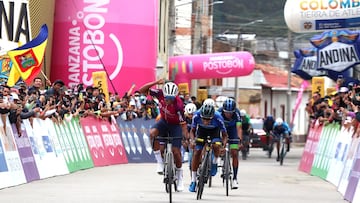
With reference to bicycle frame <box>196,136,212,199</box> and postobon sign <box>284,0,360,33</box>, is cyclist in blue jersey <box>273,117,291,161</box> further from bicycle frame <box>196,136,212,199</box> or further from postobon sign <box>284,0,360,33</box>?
bicycle frame <box>196,136,212,199</box>

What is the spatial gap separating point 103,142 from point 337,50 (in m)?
8.62

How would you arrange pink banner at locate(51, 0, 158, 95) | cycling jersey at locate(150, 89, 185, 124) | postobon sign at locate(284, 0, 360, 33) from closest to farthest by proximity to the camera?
1. cycling jersey at locate(150, 89, 185, 124)
2. postobon sign at locate(284, 0, 360, 33)
3. pink banner at locate(51, 0, 158, 95)

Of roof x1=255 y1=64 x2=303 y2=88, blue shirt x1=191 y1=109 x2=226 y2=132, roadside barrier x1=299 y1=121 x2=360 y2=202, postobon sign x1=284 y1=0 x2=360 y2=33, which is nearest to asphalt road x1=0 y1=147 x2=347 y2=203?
roadside barrier x1=299 y1=121 x2=360 y2=202

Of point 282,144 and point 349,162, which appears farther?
point 282,144

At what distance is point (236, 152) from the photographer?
2125 cm

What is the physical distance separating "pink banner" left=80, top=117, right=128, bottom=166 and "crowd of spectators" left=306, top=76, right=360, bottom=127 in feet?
19.0

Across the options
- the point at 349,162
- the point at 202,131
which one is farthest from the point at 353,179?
the point at 202,131

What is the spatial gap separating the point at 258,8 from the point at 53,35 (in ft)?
252

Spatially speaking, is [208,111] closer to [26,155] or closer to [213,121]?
[213,121]

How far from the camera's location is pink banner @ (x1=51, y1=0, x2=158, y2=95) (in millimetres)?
39188

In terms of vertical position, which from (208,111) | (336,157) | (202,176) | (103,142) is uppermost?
(208,111)

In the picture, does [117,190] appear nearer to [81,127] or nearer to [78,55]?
[81,127]

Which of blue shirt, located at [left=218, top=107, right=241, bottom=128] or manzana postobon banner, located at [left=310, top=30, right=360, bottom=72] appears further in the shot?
manzana postobon banner, located at [left=310, top=30, right=360, bottom=72]

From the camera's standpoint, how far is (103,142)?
30953 millimetres
